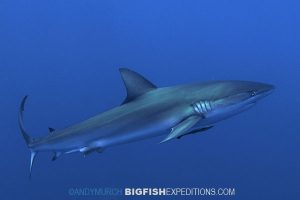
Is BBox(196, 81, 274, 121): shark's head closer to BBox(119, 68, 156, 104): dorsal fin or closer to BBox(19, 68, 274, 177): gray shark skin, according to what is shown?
BBox(19, 68, 274, 177): gray shark skin

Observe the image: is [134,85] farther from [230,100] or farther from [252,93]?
[252,93]

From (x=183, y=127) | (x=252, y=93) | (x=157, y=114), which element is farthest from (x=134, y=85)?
(x=252, y=93)

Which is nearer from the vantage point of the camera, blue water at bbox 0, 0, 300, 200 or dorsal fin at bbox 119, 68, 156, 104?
dorsal fin at bbox 119, 68, 156, 104

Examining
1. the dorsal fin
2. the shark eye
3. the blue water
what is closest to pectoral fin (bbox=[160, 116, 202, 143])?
the shark eye

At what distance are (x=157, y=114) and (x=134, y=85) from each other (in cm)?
39

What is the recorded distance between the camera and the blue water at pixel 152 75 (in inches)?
261

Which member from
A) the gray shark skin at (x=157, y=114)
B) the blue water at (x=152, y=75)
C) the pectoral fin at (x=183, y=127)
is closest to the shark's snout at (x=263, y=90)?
the gray shark skin at (x=157, y=114)

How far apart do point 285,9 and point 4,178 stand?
556 cm

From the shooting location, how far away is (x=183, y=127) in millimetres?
2861

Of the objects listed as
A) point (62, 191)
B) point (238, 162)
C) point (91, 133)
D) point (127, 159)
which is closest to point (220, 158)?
point (238, 162)

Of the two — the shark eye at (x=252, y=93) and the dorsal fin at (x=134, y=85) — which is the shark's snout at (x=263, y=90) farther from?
the dorsal fin at (x=134, y=85)

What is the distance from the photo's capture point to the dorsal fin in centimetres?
340

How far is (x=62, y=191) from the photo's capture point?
6473 mm

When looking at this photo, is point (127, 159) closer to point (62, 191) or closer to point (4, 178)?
point (62, 191)
